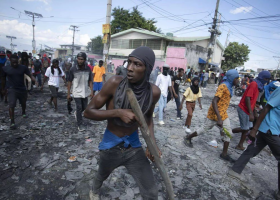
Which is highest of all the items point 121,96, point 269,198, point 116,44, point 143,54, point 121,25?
point 121,25

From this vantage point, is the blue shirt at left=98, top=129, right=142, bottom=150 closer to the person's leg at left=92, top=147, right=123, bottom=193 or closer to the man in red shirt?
the person's leg at left=92, top=147, right=123, bottom=193

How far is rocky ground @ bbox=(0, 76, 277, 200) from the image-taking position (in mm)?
2520

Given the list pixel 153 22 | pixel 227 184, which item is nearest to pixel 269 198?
pixel 227 184

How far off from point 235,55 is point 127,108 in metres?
37.1

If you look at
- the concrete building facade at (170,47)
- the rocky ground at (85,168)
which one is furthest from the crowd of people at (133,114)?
the concrete building facade at (170,47)

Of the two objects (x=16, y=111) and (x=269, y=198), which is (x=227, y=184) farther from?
(x=16, y=111)

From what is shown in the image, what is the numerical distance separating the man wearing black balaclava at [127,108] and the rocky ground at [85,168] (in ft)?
3.36

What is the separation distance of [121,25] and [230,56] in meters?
22.9

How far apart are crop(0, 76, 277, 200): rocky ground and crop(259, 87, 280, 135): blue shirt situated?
3.81ft

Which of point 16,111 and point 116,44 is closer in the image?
point 16,111

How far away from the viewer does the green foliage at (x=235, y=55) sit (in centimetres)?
3125

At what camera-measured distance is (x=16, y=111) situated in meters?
5.54

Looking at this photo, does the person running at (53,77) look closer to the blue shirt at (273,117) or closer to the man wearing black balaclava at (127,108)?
the man wearing black balaclava at (127,108)

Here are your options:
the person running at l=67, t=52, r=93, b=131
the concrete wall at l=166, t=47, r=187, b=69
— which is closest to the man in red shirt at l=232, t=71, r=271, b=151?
the person running at l=67, t=52, r=93, b=131
